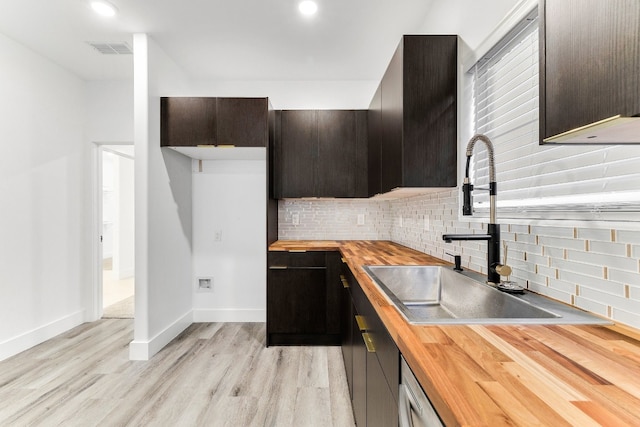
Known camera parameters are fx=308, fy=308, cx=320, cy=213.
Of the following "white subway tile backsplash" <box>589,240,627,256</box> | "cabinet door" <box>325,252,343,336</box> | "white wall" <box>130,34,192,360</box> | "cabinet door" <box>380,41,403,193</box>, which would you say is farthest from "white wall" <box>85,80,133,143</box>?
"white subway tile backsplash" <box>589,240,627,256</box>

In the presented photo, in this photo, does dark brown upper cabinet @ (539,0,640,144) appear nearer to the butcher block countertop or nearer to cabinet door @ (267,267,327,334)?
the butcher block countertop

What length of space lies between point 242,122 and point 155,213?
1115mm

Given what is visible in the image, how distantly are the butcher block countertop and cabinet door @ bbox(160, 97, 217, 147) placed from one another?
2.50 metres

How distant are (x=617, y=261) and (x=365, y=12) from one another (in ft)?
7.42

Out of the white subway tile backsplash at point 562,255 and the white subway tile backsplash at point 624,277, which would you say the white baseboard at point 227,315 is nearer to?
the white subway tile backsplash at point 562,255

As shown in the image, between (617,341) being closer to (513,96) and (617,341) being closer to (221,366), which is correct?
(513,96)

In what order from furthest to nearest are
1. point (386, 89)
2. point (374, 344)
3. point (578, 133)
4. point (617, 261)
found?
point (386, 89) → point (374, 344) → point (617, 261) → point (578, 133)

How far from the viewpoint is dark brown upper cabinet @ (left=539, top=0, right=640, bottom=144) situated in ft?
1.56

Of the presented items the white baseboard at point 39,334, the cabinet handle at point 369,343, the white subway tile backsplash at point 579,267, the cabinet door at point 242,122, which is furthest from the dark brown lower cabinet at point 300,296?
the white baseboard at point 39,334

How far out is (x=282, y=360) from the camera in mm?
2561

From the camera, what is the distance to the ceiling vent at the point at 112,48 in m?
2.79

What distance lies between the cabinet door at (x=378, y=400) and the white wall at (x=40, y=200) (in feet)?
10.4

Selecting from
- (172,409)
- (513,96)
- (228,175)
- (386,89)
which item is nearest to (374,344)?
(513,96)

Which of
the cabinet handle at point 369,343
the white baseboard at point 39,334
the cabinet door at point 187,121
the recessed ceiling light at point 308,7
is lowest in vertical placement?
the white baseboard at point 39,334
